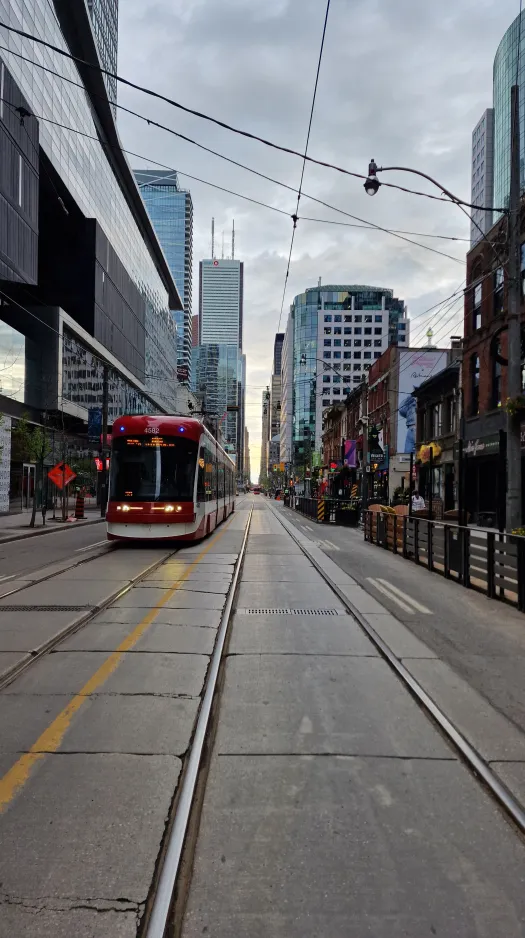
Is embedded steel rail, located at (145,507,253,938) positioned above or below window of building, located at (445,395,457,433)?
below

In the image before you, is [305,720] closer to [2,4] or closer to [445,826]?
[445,826]

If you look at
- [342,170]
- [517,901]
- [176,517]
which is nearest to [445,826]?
[517,901]

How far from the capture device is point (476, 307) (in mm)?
30703

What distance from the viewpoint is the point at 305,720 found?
4711mm

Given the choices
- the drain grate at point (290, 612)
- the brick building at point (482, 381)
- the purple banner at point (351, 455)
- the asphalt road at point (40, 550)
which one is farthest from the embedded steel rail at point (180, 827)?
the purple banner at point (351, 455)

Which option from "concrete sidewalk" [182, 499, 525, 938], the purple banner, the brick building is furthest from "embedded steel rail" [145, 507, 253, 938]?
the purple banner

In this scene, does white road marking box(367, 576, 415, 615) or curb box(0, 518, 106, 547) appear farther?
curb box(0, 518, 106, 547)

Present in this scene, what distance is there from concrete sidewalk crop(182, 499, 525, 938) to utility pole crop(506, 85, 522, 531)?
Answer: 7.42 m

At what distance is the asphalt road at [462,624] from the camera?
582cm

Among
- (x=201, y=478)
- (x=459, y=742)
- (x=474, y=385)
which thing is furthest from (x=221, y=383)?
(x=459, y=742)

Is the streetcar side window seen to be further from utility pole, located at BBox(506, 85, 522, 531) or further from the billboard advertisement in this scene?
the billboard advertisement

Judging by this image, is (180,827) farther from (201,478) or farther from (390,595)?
A: (201,478)

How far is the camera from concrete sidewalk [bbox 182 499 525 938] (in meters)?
2.57

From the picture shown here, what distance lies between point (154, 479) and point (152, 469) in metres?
0.30
